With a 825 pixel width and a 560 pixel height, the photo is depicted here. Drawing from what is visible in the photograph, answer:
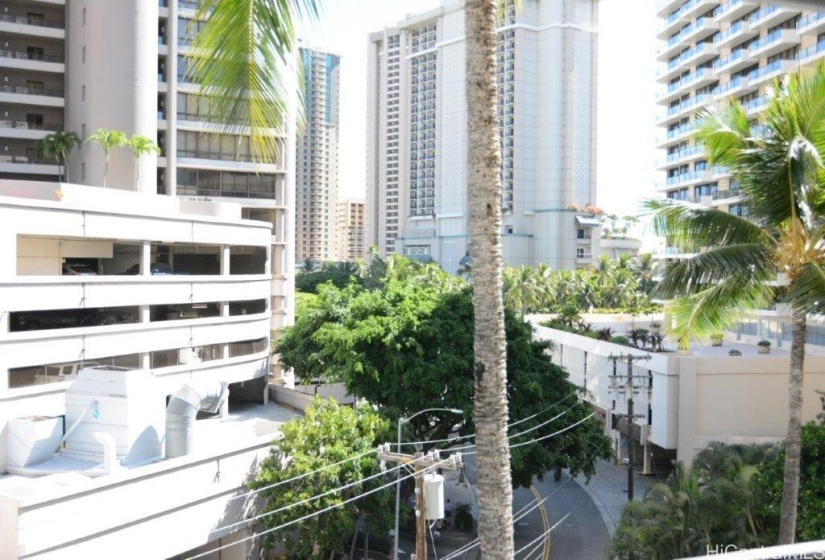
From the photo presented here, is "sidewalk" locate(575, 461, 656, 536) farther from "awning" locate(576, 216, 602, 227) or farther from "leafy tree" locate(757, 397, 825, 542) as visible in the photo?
"awning" locate(576, 216, 602, 227)

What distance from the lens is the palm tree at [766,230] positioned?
1495cm

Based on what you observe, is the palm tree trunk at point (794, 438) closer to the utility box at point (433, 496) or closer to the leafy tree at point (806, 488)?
the leafy tree at point (806, 488)

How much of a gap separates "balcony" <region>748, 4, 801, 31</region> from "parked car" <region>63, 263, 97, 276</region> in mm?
47159

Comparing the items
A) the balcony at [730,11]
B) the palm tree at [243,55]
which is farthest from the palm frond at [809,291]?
the balcony at [730,11]

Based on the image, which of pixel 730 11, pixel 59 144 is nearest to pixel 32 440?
pixel 59 144

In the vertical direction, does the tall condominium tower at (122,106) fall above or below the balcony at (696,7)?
below

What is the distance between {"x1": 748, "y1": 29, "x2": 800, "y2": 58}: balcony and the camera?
54.5m

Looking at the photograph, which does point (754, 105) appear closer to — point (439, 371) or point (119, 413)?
point (439, 371)

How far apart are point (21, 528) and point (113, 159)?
93.6ft

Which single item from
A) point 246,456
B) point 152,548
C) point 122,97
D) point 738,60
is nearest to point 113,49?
point 122,97

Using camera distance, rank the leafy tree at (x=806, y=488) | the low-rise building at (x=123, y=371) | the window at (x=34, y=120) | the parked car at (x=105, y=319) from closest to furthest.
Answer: the low-rise building at (x=123, y=371)
the leafy tree at (x=806, y=488)
the parked car at (x=105, y=319)
the window at (x=34, y=120)

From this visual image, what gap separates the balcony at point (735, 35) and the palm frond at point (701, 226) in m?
48.6

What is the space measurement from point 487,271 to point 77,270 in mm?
24822

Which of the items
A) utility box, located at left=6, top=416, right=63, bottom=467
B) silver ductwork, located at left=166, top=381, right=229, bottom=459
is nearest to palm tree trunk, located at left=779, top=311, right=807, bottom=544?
silver ductwork, located at left=166, top=381, right=229, bottom=459
